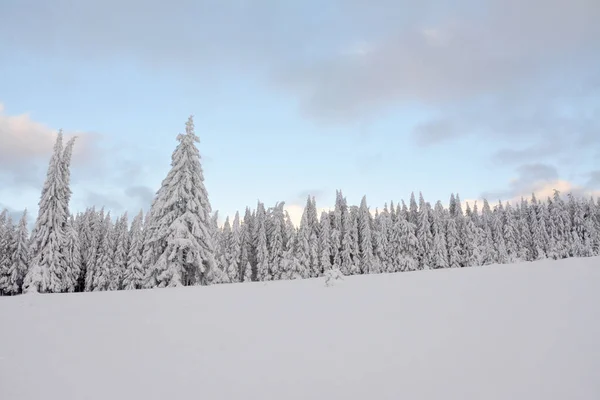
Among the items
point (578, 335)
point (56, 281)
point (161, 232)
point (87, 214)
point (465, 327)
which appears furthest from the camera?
point (87, 214)

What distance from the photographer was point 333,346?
562 cm

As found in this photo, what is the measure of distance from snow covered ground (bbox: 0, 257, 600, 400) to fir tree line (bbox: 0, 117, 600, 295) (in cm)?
1747

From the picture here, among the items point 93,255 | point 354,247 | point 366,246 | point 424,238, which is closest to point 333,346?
point 354,247

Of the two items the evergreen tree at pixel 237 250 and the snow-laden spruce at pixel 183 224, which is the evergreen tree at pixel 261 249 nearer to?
the evergreen tree at pixel 237 250

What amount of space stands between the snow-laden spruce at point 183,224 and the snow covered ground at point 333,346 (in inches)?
617

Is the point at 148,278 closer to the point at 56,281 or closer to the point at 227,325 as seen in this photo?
the point at 56,281

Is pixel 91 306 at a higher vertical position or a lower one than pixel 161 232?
lower

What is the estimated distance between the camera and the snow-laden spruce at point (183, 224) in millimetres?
24562

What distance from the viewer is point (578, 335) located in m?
5.28

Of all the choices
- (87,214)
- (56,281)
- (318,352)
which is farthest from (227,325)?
(87,214)

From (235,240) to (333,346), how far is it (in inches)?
2512

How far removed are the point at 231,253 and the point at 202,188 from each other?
4244 centimetres

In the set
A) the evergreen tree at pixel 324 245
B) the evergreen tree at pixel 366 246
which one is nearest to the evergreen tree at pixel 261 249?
the evergreen tree at pixel 324 245

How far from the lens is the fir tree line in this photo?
26266 millimetres
